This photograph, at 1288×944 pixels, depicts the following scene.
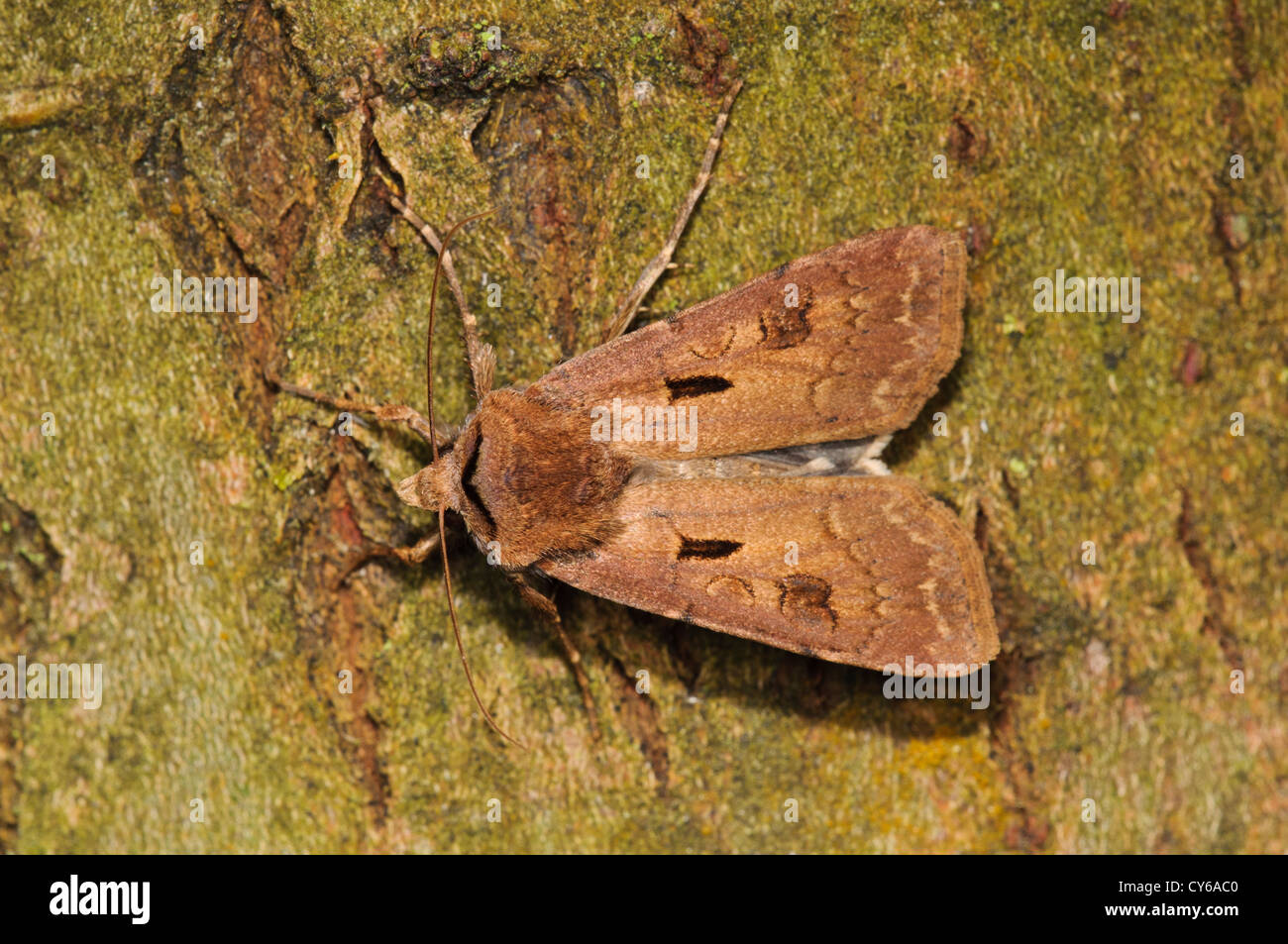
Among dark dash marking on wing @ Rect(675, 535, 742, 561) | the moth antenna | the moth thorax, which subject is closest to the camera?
the moth antenna

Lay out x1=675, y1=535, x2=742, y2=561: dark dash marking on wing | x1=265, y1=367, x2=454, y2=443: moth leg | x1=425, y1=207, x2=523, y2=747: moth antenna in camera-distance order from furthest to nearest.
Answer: x1=675, y1=535, x2=742, y2=561: dark dash marking on wing → x1=265, y1=367, x2=454, y2=443: moth leg → x1=425, y1=207, x2=523, y2=747: moth antenna

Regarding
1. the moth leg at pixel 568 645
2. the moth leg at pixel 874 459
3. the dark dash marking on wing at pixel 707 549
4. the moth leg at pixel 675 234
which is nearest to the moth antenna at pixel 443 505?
the moth leg at pixel 568 645

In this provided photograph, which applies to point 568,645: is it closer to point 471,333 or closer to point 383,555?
point 383,555

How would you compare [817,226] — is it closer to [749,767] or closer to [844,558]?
[844,558]

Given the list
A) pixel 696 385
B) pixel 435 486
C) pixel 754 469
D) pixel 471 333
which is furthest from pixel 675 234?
pixel 435 486

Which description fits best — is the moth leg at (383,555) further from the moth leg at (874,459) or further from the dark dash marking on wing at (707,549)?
the moth leg at (874,459)

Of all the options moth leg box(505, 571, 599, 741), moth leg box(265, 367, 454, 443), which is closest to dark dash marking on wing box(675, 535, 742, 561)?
moth leg box(505, 571, 599, 741)

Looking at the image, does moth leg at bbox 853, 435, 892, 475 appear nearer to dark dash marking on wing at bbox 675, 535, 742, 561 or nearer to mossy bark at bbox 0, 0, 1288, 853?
mossy bark at bbox 0, 0, 1288, 853

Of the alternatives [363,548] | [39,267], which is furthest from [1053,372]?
[39,267]
